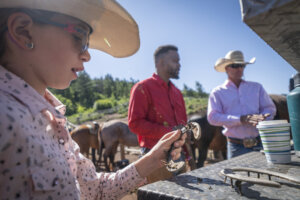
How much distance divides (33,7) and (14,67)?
0.27m

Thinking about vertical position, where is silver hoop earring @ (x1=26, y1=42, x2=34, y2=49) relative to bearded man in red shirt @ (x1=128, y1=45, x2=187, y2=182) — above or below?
above

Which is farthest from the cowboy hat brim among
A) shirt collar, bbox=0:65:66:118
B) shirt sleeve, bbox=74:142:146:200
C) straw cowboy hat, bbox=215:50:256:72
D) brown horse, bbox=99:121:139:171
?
brown horse, bbox=99:121:139:171

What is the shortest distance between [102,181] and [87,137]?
923 centimetres

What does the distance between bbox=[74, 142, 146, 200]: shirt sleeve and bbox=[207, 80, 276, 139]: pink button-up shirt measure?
1930mm

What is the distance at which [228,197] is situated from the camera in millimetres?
770

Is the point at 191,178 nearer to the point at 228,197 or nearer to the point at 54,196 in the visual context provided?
the point at 228,197

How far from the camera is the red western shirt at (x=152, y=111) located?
8.11 feet

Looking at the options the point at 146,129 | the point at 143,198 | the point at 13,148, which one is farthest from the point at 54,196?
the point at 146,129

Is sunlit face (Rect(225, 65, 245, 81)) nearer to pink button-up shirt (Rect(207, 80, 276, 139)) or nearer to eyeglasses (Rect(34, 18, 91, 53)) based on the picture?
pink button-up shirt (Rect(207, 80, 276, 139))

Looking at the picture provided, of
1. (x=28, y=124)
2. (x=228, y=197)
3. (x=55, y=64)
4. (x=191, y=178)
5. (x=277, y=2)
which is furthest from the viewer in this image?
(x=191, y=178)

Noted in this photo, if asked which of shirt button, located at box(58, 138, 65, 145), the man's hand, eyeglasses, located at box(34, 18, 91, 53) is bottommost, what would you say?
the man's hand

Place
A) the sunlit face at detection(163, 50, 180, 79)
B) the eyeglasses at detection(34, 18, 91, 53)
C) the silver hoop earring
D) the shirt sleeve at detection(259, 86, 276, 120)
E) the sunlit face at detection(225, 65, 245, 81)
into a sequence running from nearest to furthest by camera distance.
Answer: the silver hoop earring → the eyeglasses at detection(34, 18, 91, 53) → the shirt sleeve at detection(259, 86, 276, 120) → the sunlit face at detection(163, 50, 180, 79) → the sunlit face at detection(225, 65, 245, 81)

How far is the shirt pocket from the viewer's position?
0.63 meters

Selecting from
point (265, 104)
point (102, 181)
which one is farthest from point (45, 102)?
point (265, 104)
